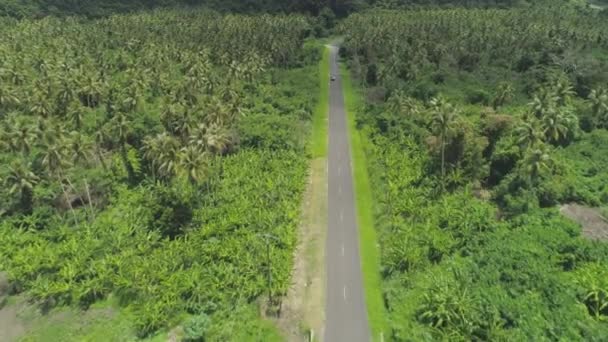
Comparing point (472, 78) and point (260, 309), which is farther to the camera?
point (472, 78)

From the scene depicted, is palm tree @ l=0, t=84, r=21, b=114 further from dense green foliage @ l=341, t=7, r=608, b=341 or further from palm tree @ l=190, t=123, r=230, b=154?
dense green foliage @ l=341, t=7, r=608, b=341

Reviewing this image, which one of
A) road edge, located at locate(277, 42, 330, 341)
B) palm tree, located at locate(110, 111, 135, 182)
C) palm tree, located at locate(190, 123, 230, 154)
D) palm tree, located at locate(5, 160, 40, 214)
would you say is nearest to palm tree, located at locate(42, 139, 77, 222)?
palm tree, located at locate(5, 160, 40, 214)

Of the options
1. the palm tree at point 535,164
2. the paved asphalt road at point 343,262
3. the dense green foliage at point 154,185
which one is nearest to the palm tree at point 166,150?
the dense green foliage at point 154,185

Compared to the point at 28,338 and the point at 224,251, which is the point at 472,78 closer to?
the point at 224,251

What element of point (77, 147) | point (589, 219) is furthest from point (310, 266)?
point (77, 147)

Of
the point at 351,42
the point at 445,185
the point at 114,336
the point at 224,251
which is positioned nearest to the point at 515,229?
the point at 445,185

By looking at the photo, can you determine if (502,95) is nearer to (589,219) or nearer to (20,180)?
(589,219)
